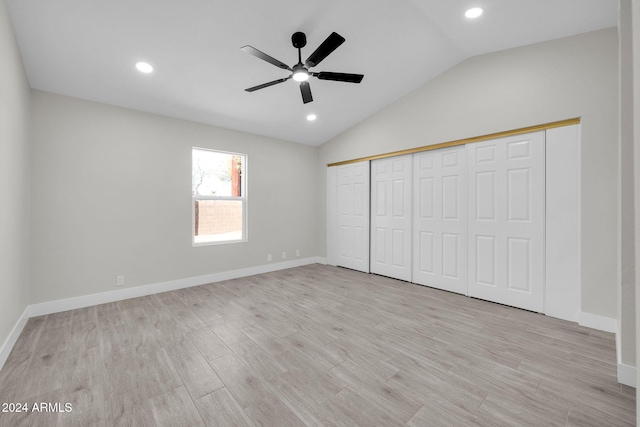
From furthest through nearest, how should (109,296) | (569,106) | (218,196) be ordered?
1. (218,196)
2. (109,296)
3. (569,106)

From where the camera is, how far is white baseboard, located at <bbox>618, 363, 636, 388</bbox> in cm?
175

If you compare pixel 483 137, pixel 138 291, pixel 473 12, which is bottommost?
pixel 138 291

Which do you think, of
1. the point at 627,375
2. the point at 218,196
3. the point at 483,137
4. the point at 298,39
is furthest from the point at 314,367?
the point at 483,137

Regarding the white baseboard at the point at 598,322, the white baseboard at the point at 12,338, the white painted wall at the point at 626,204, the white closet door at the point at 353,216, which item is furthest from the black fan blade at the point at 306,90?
the white baseboard at the point at 598,322

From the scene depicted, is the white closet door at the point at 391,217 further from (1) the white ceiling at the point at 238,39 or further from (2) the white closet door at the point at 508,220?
(1) the white ceiling at the point at 238,39

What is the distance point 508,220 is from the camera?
3.20 m

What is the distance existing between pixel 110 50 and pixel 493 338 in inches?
181

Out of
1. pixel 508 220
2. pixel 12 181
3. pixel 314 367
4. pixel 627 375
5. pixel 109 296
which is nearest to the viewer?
pixel 627 375

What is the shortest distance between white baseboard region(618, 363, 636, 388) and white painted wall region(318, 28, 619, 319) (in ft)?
3.51

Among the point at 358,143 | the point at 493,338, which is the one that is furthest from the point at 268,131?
the point at 493,338

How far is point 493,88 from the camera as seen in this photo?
3.25 meters

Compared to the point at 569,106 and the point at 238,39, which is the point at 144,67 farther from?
the point at 569,106

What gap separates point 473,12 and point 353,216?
132 inches

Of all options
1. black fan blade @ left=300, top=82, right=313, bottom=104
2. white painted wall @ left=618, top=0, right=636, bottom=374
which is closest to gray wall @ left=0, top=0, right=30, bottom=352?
black fan blade @ left=300, top=82, right=313, bottom=104
